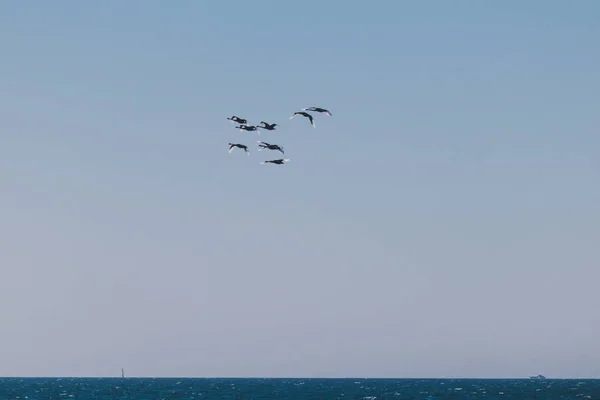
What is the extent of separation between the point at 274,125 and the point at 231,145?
6275mm

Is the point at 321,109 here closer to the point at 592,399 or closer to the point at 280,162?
the point at 280,162

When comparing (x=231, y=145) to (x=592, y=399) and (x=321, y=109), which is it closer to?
(x=321, y=109)

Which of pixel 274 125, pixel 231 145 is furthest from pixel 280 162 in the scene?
pixel 231 145

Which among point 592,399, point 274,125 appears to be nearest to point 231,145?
point 274,125

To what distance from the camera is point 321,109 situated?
70.3 meters

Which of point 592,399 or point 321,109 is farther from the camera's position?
point 592,399

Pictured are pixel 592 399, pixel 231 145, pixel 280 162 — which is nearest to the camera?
pixel 280 162

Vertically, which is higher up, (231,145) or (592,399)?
(231,145)

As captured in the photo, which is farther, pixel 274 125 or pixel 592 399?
pixel 592 399

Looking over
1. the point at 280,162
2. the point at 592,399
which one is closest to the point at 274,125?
the point at 280,162

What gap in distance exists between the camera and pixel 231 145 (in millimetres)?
75188

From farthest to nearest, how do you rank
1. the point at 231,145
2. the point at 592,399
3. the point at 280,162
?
the point at 592,399 < the point at 231,145 < the point at 280,162

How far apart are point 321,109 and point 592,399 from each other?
14035 cm

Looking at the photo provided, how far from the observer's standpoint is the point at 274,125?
70.1 metres
